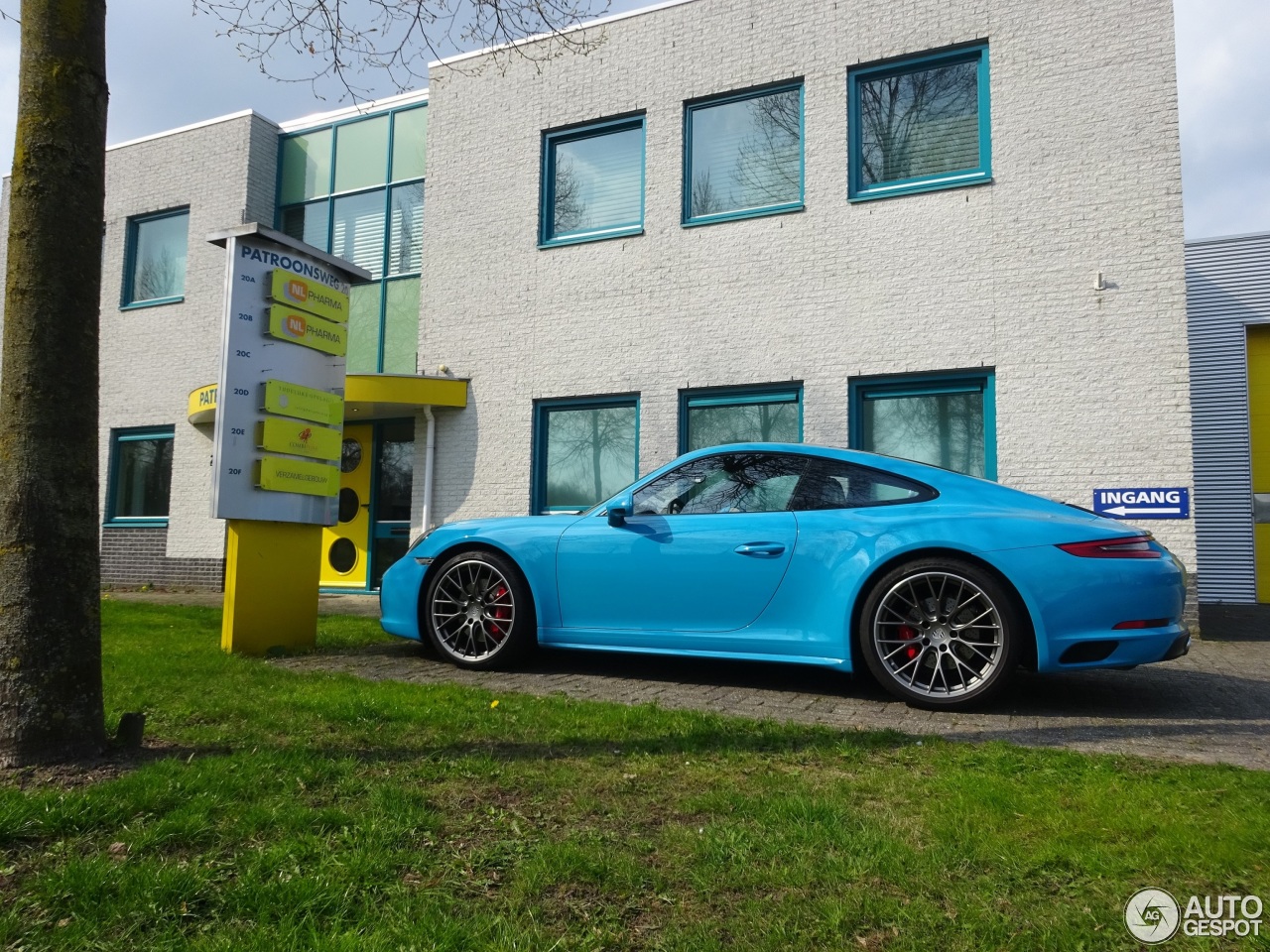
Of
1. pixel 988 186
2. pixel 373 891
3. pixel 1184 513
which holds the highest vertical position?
pixel 988 186

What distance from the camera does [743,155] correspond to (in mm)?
10906

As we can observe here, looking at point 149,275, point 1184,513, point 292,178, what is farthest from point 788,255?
point 149,275

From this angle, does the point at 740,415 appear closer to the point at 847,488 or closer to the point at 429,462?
the point at 429,462

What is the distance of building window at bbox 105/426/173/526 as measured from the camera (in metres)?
15.0

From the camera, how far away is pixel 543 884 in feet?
8.20

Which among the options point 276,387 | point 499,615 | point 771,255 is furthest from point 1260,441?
point 276,387

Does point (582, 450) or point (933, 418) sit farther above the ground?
point (933, 418)

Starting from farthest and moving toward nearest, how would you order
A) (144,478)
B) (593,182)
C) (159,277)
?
1. (159,277)
2. (144,478)
3. (593,182)

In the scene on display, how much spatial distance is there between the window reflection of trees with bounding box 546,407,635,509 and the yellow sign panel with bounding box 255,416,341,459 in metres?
4.02

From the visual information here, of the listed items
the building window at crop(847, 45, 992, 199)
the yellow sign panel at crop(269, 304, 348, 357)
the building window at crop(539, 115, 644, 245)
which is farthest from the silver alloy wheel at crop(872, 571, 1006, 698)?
the building window at crop(539, 115, 644, 245)

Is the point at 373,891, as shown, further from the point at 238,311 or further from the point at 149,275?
the point at 149,275

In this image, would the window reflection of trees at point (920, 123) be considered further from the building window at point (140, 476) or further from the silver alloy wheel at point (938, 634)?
the building window at point (140, 476)

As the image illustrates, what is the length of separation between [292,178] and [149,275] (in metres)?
3.08

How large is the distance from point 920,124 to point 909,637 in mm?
7059
